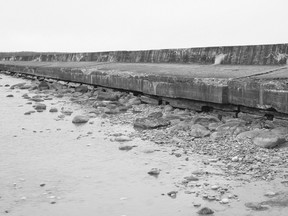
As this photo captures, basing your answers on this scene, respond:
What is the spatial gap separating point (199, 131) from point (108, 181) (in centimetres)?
216

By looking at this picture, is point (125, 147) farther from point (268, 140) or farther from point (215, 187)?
point (215, 187)

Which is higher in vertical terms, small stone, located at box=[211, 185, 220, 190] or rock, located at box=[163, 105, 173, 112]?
rock, located at box=[163, 105, 173, 112]

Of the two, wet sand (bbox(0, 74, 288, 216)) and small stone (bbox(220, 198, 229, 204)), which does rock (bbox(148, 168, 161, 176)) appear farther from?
small stone (bbox(220, 198, 229, 204))

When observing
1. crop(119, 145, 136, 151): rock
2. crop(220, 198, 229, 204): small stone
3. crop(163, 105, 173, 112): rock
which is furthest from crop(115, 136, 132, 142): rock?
crop(220, 198, 229, 204): small stone

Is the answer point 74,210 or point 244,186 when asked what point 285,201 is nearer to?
point 244,186

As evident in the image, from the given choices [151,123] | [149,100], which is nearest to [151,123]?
[151,123]

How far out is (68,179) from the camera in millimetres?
4820

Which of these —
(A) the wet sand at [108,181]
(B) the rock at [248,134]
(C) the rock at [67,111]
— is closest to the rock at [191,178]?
(A) the wet sand at [108,181]

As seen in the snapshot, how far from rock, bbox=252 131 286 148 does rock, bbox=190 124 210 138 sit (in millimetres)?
881

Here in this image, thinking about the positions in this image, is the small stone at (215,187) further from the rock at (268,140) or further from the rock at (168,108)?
the rock at (168,108)

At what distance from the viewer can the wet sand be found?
394cm

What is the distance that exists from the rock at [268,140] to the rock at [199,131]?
88 cm

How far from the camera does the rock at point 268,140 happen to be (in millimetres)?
5438

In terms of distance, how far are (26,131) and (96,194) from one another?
3.81 meters
